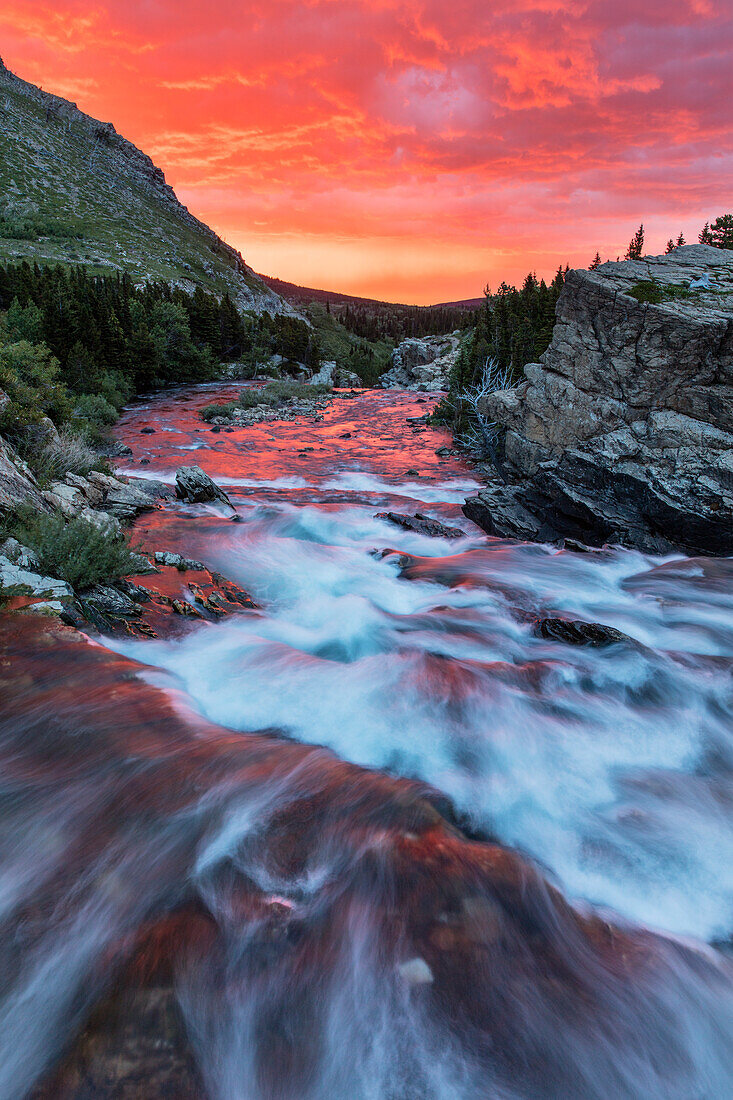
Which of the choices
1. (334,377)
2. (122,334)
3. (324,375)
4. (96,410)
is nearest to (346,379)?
(334,377)

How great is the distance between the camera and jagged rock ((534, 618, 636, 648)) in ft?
25.1

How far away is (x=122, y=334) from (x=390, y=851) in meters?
42.1

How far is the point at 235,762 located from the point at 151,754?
2.55 feet

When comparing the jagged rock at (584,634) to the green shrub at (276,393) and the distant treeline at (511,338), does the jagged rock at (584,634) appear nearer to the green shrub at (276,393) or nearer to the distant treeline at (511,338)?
the distant treeline at (511,338)

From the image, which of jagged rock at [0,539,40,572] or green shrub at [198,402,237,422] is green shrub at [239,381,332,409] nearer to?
green shrub at [198,402,237,422]

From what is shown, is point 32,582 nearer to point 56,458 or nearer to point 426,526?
point 56,458

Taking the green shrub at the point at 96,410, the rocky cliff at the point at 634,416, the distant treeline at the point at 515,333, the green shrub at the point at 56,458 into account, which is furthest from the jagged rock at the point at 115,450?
the distant treeline at the point at 515,333

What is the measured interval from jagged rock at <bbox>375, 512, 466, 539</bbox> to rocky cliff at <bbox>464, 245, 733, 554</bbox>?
132 centimetres

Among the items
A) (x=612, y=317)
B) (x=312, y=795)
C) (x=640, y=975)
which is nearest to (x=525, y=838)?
(x=640, y=975)

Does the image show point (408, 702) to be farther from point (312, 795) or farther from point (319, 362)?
point (319, 362)

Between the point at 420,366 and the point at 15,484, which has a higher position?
the point at 420,366

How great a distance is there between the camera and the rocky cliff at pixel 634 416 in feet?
43.2

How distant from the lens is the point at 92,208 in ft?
294

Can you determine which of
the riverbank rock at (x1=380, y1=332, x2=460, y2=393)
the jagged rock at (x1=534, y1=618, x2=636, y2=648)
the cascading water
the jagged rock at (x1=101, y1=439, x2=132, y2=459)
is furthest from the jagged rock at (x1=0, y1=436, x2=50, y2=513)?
the riverbank rock at (x1=380, y1=332, x2=460, y2=393)
